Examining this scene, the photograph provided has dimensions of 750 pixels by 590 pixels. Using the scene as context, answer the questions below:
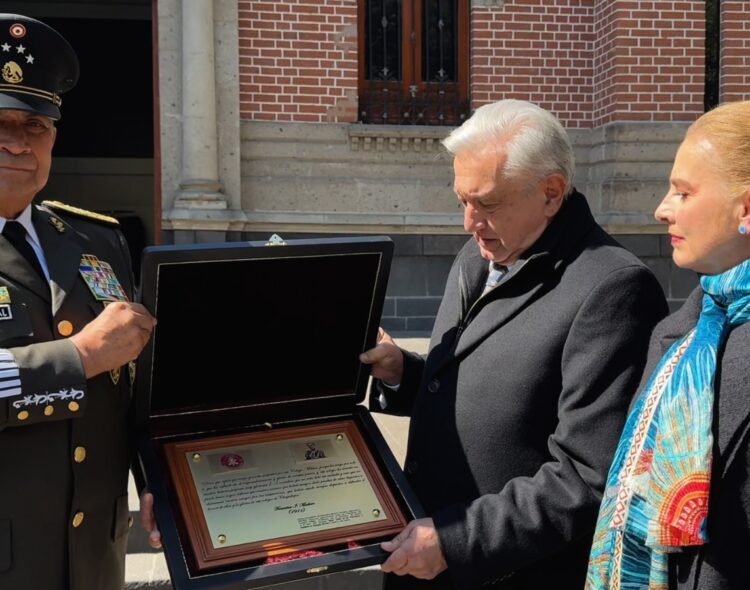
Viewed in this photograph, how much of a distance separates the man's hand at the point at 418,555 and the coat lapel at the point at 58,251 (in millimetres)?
936

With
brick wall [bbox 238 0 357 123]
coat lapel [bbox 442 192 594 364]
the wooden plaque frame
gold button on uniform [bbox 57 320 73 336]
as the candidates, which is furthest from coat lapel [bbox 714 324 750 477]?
brick wall [bbox 238 0 357 123]

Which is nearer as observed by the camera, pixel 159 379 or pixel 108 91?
pixel 159 379

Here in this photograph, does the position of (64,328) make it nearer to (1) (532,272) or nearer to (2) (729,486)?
(1) (532,272)

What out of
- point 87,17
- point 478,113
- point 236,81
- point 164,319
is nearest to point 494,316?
point 478,113

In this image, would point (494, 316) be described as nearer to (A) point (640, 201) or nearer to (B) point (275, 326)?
(B) point (275, 326)

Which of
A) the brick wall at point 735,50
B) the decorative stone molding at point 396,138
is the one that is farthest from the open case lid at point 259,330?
the brick wall at point 735,50

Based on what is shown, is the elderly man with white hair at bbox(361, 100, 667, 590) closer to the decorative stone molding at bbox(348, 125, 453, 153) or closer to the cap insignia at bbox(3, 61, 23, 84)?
the cap insignia at bbox(3, 61, 23, 84)

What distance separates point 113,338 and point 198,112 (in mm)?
5334

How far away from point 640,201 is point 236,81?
3.83m

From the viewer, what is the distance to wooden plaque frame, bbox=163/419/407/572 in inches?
63.8

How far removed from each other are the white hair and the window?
5.53m

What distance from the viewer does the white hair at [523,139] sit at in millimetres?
1714

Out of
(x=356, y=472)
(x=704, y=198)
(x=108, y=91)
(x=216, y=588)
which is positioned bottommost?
(x=216, y=588)

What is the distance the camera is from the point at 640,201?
7242 millimetres
